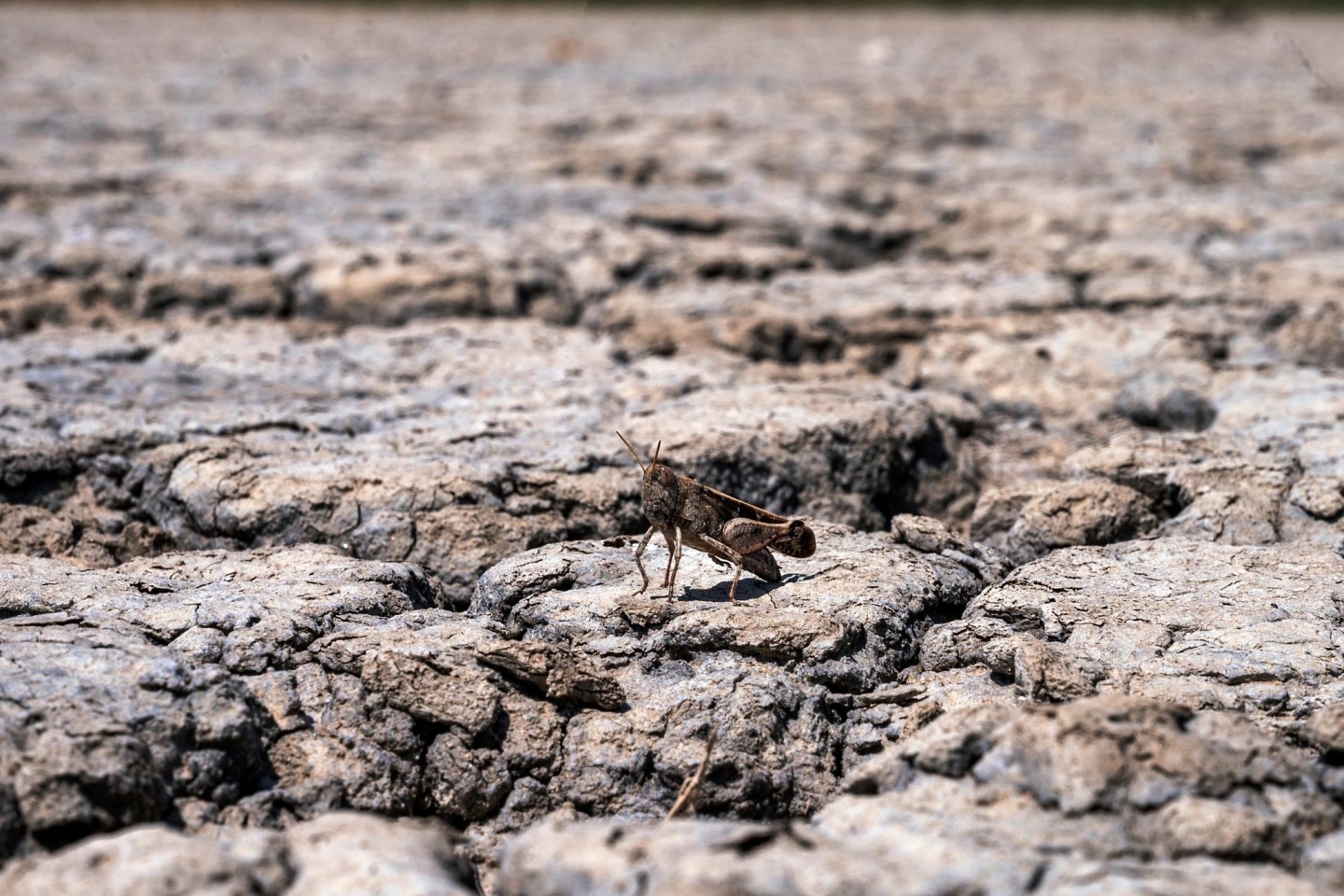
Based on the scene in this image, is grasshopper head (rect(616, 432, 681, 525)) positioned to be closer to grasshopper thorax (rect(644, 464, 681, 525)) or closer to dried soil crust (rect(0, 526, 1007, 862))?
grasshopper thorax (rect(644, 464, 681, 525))

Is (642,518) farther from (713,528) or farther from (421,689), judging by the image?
(421,689)

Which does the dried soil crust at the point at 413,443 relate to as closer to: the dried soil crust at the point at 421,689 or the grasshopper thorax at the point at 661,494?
the dried soil crust at the point at 421,689

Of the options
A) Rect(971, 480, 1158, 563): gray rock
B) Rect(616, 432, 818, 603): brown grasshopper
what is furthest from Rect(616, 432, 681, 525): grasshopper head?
Rect(971, 480, 1158, 563): gray rock

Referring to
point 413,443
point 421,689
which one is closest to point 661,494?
point 421,689

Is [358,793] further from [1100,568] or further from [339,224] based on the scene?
[339,224]

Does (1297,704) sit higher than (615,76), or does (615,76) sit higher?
(615,76)

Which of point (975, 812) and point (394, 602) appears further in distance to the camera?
point (394, 602)

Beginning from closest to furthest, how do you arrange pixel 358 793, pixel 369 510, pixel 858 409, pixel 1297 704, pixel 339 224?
1. pixel 358 793
2. pixel 1297 704
3. pixel 369 510
4. pixel 858 409
5. pixel 339 224

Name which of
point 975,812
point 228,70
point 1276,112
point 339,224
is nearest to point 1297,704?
point 975,812
